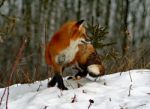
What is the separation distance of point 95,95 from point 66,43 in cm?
56

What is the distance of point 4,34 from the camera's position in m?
6.79

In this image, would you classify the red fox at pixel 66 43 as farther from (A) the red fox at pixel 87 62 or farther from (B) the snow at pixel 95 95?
(B) the snow at pixel 95 95

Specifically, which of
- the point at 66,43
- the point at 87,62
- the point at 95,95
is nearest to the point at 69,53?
the point at 66,43

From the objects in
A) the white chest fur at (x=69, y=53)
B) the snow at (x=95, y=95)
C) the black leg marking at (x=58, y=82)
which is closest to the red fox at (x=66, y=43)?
the white chest fur at (x=69, y=53)

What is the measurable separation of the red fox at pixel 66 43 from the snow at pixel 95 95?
1.07 feet

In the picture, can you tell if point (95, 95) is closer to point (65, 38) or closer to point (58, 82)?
point (58, 82)

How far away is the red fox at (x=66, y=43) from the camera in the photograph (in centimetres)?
532

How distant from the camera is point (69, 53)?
536 centimetres

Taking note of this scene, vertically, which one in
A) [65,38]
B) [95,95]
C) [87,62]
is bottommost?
[95,95]

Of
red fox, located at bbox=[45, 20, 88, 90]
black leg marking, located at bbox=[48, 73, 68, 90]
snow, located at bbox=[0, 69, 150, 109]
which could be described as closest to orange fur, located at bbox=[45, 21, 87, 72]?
red fox, located at bbox=[45, 20, 88, 90]

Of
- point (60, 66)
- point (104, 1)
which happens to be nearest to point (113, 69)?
point (60, 66)

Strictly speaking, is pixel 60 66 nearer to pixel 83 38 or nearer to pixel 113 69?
pixel 83 38

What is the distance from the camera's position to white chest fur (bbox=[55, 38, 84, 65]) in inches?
210

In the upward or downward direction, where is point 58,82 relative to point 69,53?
downward
